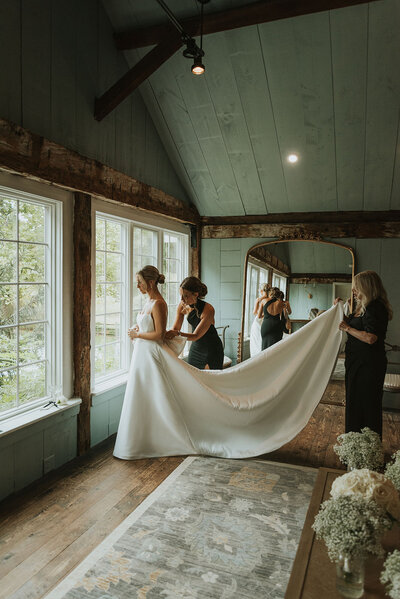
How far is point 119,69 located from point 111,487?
12.2 ft

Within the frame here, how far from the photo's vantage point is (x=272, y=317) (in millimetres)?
5414

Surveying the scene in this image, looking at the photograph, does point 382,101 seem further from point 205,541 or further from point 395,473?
point 205,541

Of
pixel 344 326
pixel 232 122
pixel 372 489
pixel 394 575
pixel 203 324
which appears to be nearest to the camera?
pixel 394 575

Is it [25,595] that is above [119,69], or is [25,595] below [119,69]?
below

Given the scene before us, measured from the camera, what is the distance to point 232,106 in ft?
14.8

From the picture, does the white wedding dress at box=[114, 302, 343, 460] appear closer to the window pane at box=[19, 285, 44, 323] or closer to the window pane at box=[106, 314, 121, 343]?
the window pane at box=[106, 314, 121, 343]

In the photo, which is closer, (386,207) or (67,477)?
(67,477)

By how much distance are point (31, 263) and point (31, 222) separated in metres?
0.31

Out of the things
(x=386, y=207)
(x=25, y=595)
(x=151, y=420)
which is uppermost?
(x=386, y=207)

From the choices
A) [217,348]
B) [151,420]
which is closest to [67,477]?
[151,420]

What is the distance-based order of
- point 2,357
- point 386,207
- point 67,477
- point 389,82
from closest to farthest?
1. point 2,357
2. point 67,477
3. point 389,82
4. point 386,207

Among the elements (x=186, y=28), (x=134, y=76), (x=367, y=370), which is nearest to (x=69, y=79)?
(x=134, y=76)

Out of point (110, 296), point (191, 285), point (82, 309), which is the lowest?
point (82, 309)

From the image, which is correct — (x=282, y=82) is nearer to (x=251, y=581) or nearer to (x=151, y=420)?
(x=151, y=420)
